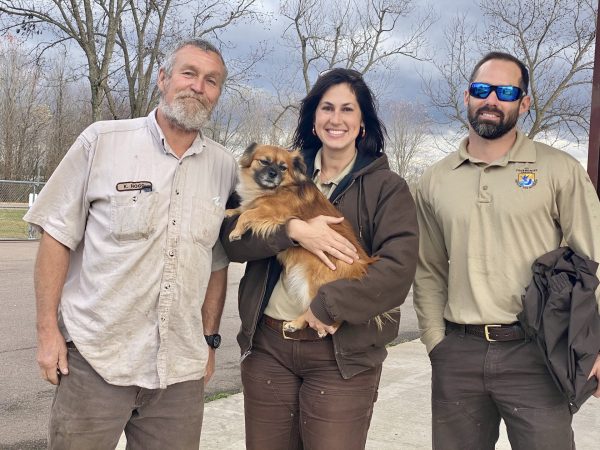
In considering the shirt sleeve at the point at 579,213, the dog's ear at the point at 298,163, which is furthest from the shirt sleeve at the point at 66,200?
the shirt sleeve at the point at 579,213

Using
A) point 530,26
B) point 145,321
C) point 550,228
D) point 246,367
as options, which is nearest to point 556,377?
point 550,228

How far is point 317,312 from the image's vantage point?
2.66 m

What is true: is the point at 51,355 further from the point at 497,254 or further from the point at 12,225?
the point at 12,225

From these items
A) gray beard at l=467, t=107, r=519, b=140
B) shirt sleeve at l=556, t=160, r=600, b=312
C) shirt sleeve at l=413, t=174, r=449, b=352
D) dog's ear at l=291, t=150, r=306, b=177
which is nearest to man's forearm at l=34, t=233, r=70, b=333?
dog's ear at l=291, t=150, r=306, b=177

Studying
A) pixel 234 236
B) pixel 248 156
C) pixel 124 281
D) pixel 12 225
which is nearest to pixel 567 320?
pixel 234 236

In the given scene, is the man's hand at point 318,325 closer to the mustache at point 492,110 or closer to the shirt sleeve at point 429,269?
the shirt sleeve at point 429,269

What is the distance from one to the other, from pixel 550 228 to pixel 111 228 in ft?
7.02

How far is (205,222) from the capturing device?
9.68ft

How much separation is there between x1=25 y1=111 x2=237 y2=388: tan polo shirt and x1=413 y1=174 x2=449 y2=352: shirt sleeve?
4.17ft

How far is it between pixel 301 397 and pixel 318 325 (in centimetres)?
39

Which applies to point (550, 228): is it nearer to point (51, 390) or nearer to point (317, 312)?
point (317, 312)

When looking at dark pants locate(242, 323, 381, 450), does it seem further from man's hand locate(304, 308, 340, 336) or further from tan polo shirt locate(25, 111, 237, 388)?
tan polo shirt locate(25, 111, 237, 388)

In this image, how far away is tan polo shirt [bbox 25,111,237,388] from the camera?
8.99ft

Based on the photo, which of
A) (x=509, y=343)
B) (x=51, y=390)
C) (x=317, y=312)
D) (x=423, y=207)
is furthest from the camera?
(x=51, y=390)
